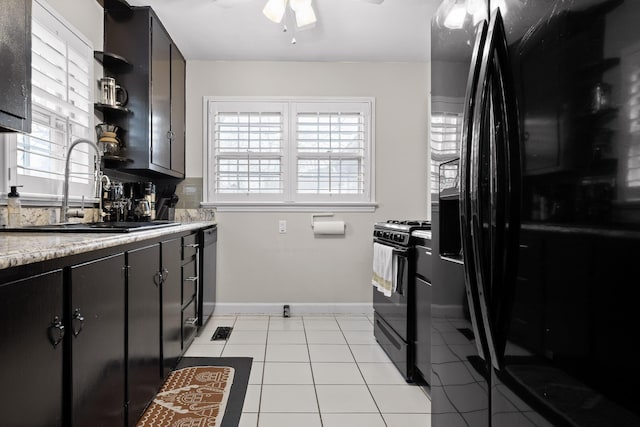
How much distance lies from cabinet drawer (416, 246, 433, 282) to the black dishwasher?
72.1 inches

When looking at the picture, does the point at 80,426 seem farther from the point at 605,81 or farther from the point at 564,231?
the point at 605,81

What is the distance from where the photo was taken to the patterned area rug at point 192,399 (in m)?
2.05

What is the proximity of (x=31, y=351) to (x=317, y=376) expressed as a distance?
74.3 inches

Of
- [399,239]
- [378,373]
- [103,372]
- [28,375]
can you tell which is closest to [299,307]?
[378,373]

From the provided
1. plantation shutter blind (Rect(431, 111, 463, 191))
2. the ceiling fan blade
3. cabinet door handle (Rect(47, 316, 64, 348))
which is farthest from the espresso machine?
plantation shutter blind (Rect(431, 111, 463, 191))

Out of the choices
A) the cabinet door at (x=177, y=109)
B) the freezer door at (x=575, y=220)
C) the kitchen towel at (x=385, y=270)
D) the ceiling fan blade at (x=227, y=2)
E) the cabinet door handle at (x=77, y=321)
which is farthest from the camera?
the cabinet door at (x=177, y=109)

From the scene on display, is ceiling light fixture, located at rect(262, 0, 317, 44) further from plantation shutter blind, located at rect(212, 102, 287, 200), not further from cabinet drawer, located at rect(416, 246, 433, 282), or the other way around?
cabinet drawer, located at rect(416, 246, 433, 282)

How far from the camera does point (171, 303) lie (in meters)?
2.50

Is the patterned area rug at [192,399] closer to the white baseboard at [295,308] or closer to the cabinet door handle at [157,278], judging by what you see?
the cabinet door handle at [157,278]

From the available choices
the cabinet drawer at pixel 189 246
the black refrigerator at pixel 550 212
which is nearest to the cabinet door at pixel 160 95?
the cabinet drawer at pixel 189 246

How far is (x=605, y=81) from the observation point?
742 millimetres

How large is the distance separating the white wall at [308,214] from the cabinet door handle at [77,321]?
2968mm

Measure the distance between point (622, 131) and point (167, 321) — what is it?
2.30 metres

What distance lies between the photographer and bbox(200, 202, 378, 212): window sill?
4.22 meters
